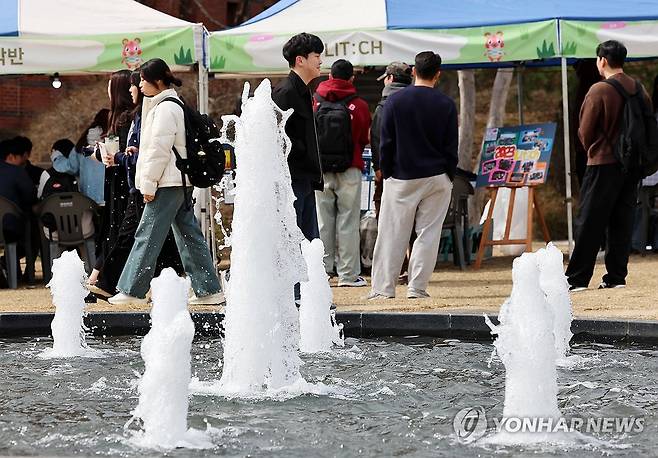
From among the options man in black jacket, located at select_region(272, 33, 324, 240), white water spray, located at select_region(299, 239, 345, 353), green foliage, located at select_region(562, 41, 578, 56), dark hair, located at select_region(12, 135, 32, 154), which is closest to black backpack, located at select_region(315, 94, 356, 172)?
green foliage, located at select_region(562, 41, 578, 56)

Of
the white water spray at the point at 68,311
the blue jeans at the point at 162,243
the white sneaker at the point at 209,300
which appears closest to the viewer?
the white water spray at the point at 68,311

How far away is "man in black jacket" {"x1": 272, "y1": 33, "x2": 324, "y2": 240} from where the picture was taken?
10.1 meters

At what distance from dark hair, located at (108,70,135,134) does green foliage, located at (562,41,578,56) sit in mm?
4096

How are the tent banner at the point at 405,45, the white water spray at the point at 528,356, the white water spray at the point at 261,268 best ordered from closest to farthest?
the white water spray at the point at 528,356 → the white water spray at the point at 261,268 → the tent banner at the point at 405,45

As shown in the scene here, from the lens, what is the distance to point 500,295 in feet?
39.4

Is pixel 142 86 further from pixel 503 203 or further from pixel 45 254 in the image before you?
pixel 503 203

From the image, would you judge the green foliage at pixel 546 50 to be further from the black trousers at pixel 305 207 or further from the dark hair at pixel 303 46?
the black trousers at pixel 305 207

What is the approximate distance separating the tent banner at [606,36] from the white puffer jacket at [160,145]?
4.15m

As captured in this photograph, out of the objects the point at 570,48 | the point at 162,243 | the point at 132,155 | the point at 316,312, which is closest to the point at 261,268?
the point at 316,312

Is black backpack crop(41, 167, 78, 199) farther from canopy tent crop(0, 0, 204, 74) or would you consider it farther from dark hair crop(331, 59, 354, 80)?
dark hair crop(331, 59, 354, 80)

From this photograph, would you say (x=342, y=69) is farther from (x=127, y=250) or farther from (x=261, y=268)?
(x=261, y=268)

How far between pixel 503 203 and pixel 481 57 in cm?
408

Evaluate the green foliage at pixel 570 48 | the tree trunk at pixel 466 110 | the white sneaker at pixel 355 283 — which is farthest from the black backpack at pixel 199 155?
the tree trunk at pixel 466 110

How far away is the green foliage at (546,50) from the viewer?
42.0 ft
